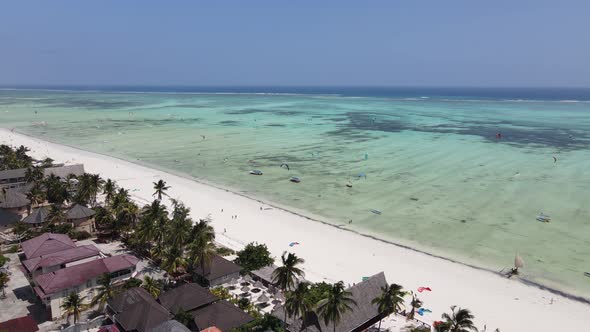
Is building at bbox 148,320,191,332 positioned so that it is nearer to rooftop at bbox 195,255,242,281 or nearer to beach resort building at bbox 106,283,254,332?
beach resort building at bbox 106,283,254,332

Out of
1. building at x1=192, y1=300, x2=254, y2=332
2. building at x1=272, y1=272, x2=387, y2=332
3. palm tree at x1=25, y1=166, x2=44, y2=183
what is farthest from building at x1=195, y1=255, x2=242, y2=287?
palm tree at x1=25, y1=166, x2=44, y2=183

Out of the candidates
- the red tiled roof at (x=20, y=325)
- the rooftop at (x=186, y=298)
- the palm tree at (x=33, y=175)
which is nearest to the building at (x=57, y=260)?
the red tiled roof at (x=20, y=325)

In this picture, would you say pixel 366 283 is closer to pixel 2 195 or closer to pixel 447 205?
pixel 447 205

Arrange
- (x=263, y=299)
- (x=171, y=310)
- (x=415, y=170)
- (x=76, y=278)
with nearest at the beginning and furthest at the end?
1. (x=171, y=310)
2. (x=76, y=278)
3. (x=263, y=299)
4. (x=415, y=170)

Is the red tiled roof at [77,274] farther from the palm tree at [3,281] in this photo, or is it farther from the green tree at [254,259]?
the green tree at [254,259]

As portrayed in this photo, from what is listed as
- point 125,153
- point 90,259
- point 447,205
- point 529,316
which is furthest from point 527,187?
point 125,153

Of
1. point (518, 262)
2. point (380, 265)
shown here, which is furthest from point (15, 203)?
point (518, 262)

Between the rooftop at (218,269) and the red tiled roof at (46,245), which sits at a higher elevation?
the red tiled roof at (46,245)

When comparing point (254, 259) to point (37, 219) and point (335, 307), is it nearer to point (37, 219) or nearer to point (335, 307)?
point (335, 307)
